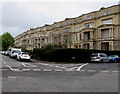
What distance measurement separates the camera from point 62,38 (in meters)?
61.3

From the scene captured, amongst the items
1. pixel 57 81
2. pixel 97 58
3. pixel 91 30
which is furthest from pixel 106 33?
pixel 57 81

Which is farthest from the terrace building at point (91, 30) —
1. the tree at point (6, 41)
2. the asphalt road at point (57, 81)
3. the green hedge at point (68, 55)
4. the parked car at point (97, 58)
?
the asphalt road at point (57, 81)

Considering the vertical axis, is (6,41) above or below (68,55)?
above

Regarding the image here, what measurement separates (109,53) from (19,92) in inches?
1194

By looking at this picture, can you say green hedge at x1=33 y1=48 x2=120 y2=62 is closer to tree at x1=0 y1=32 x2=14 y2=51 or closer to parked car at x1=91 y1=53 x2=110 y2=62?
parked car at x1=91 y1=53 x2=110 y2=62

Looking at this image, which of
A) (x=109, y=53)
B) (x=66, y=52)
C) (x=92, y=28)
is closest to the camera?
(x=66, y=52)

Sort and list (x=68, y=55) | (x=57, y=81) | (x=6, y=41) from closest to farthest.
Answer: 1. (x=57, y=81)
2. (x=68, y=55)
3. (x=6, y=41)

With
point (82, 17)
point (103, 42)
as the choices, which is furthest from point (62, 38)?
point (103, 42)

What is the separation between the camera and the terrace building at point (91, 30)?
4378 centimetres

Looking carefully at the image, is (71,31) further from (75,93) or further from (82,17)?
(75,93)

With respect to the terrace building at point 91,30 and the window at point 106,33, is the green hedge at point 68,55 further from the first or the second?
the window at point 106,33

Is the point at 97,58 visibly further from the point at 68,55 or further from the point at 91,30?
the point at 91,30

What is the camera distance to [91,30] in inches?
1944

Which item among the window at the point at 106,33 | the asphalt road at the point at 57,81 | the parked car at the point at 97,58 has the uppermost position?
the window at the point at 106,33
